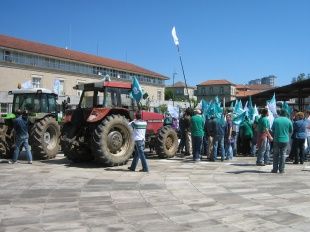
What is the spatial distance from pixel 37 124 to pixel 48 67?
49690mm

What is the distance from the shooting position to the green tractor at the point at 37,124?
46.0ft

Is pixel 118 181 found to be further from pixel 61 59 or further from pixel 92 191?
pixel 61 59

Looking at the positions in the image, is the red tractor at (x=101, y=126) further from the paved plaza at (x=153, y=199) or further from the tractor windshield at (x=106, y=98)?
the paved plaza at (x=153, y=199)

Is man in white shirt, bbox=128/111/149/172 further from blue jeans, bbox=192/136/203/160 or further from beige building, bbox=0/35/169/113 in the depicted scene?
beige building, bbox=0/35/169/113

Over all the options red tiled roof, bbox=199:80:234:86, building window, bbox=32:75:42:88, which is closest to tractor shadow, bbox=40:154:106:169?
building window, bbox=32:75:42:88

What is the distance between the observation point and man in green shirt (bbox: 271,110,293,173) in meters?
11.7

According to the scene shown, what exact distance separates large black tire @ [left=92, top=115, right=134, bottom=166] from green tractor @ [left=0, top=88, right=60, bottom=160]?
2.74 metres

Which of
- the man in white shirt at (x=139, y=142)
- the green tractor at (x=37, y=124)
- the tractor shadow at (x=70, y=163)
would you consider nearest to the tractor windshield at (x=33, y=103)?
the green tractor at (x=37, y=124)

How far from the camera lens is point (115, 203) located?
788 centimetres

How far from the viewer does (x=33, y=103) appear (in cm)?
1595

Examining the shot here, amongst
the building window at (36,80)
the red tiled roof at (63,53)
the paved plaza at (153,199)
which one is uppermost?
the red tiled roof at (63,53)

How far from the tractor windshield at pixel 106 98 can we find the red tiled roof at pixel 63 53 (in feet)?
146

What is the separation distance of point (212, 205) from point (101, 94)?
660 cm

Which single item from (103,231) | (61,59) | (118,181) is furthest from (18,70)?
(103,231)
